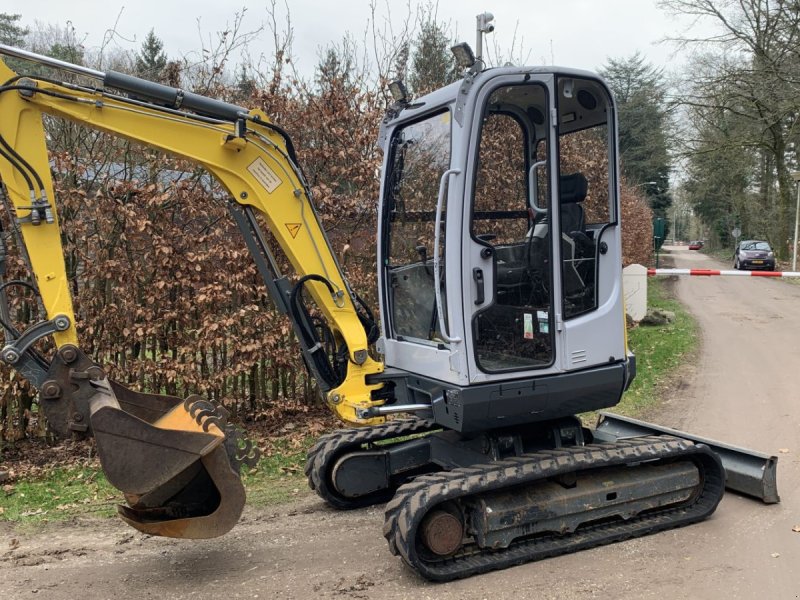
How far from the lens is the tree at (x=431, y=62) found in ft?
30.2

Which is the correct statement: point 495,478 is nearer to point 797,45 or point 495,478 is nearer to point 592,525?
point 592,525

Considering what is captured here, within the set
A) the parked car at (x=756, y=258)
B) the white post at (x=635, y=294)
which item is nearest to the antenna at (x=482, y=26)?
the white post at (x=635, y=294)

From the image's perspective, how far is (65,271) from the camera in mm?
3809

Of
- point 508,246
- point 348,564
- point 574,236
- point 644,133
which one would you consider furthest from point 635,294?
point 644,133

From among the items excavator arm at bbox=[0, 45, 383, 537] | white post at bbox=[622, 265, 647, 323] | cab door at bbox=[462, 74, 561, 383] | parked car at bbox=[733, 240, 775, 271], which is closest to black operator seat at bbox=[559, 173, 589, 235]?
cab door at bbox=[462, 74, 561, 383]

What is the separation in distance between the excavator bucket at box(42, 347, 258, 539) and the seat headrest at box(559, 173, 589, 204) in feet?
8.20

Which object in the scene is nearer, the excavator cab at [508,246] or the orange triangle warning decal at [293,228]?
the excavator cab at [508,246]

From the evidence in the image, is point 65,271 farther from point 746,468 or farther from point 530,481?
point 746,468

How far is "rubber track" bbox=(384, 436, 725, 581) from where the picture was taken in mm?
3881

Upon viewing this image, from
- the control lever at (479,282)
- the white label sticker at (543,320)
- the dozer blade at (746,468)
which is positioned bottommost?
the dozer blade at (746,468)

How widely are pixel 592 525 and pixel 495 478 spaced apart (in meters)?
0.98

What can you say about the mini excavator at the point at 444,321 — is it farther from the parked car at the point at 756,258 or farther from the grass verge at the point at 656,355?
the parked car at the point at 756,258

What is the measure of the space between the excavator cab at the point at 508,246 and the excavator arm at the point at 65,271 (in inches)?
27.6

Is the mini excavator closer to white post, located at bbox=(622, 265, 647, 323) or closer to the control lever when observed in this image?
the control lever
